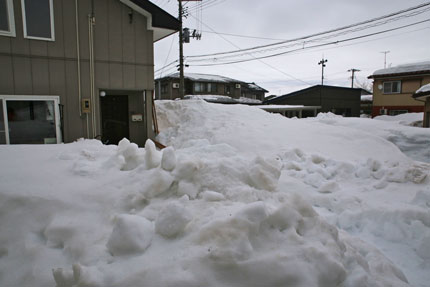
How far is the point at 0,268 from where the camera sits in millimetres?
2018

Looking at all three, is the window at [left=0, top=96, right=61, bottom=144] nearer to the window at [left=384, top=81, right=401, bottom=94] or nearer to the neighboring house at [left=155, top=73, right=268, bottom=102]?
the neighboring house at [left=155, top=73, right=268, bottom=102]

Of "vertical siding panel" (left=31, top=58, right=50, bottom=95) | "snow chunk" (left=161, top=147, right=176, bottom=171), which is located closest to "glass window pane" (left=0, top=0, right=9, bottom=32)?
"vertical siding panel" (left=31, top=58, right=50, bottom=95)

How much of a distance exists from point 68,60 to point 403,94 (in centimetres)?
2673

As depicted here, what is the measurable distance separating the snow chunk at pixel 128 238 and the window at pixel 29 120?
6.81m

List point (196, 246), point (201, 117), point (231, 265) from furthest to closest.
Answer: point (201, 117), point (196, 246), point (231, 265)

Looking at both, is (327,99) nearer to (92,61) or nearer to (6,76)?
(92,61)

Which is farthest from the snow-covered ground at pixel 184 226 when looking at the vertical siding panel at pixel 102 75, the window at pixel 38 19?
the window at pixel 38 19

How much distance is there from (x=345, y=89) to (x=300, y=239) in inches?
1325

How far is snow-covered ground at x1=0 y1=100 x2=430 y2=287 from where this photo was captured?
1.91 metres

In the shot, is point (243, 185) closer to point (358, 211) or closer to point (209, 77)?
point (358, 211)

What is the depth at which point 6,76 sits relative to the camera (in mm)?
7051

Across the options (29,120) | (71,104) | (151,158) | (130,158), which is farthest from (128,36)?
(151,158)

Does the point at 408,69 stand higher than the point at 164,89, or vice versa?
the point at 408,69

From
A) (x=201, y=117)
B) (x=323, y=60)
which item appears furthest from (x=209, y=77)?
(x=201, y=117)
